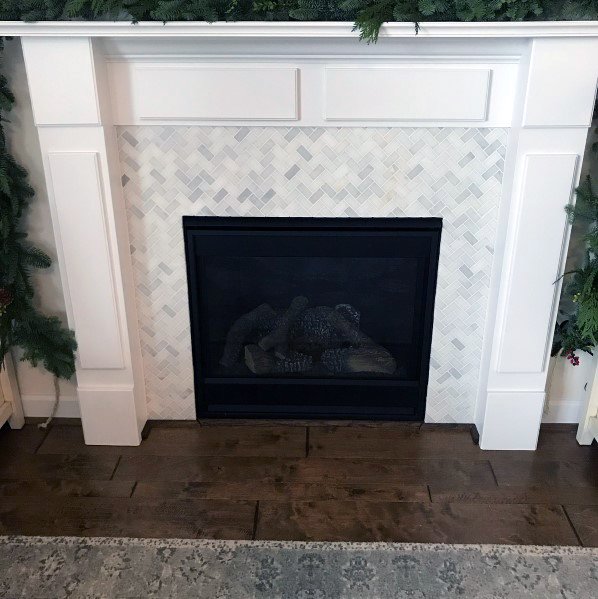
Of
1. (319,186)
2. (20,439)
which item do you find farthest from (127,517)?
(319,186)

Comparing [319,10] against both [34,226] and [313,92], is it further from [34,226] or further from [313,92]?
[34,226]

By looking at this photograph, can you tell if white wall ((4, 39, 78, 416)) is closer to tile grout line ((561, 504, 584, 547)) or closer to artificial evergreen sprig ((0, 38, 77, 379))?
artificial evergreen sprig ((0, 38, 77, 379))

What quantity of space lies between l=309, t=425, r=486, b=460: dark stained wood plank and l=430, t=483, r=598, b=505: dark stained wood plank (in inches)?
6.6

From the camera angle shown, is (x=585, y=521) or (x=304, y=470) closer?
(x=585, y=521)

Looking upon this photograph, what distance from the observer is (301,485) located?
214 centimetres

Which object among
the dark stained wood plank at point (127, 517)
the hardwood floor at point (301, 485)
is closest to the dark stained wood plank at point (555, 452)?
the hardwood floor at point (301, 485)

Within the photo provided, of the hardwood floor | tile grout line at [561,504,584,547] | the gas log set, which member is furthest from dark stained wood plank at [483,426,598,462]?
the gas log set

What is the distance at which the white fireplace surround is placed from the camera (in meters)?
1.81

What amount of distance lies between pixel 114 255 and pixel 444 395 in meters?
1.27

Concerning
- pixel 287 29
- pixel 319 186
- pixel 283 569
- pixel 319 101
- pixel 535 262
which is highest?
pixel 287 29

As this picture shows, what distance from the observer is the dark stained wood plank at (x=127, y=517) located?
1.96m

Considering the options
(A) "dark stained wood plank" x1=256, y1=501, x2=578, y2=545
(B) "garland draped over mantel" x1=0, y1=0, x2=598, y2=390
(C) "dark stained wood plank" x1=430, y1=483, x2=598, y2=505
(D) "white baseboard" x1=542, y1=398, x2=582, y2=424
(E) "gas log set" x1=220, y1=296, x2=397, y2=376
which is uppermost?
(B) "garland draped over mantel" x1=0, y1=0, x2=598, y2=390

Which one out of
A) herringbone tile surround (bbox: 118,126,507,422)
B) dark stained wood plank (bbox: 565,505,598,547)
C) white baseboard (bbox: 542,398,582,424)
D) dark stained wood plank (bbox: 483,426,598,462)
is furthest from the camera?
white baseboard (bbox: 542,398,582,424)

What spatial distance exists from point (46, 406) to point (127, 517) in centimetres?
68
